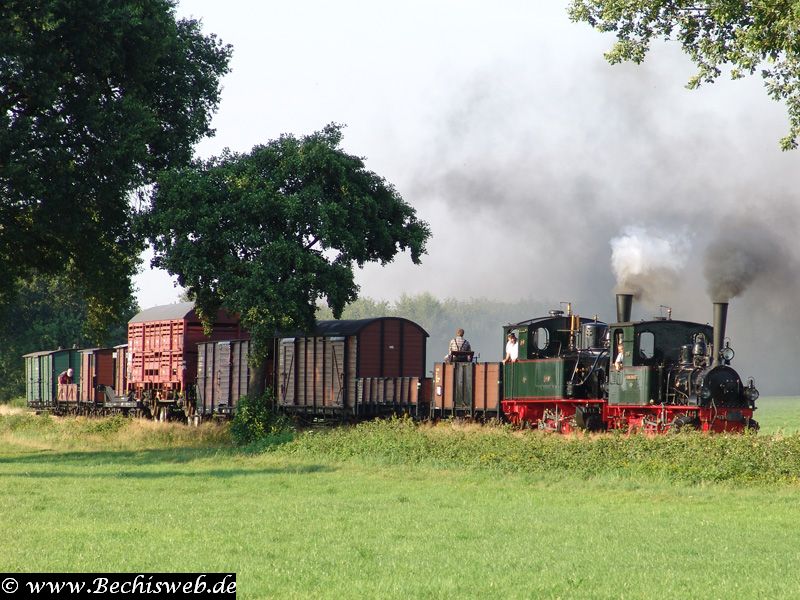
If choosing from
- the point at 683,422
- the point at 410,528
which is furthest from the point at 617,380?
the point at 410,528

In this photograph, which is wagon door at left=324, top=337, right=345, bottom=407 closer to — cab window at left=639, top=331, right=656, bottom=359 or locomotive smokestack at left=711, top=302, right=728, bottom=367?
cab window at left=639, top=331, right=656, bottom=359

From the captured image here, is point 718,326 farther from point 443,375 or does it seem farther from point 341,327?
point 341,327

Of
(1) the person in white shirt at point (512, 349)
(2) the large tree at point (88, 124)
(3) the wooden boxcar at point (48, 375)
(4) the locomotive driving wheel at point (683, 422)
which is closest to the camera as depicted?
(4) the locomotive driving wheel at point (683, 422)

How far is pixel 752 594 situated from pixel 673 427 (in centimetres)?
1650

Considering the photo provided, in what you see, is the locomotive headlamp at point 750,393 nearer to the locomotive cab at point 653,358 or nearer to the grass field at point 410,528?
the locomotive cab at point 653,358

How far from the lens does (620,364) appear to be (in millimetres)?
28359

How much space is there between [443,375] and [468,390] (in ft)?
3.85

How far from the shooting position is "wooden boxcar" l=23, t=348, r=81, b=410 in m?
57.8

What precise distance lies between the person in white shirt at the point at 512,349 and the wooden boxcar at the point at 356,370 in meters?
3.75

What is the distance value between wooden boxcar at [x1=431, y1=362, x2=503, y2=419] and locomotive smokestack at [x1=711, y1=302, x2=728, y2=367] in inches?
304

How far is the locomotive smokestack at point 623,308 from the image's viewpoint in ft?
98.8

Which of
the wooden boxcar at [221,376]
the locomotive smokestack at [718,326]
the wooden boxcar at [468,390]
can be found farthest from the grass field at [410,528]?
the wooden boxcar at [221,376]

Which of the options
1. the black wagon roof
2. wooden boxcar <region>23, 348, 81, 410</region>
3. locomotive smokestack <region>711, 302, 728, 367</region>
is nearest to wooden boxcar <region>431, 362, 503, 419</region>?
the black wagon roof

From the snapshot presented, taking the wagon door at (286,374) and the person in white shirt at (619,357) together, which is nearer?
the person in white shirt at (619,357)
